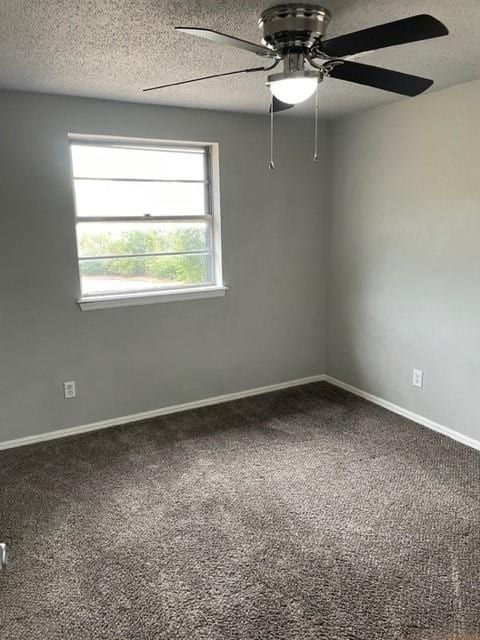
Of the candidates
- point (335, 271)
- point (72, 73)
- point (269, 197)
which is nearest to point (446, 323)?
point (335, 271)

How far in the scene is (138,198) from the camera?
11.5 feet

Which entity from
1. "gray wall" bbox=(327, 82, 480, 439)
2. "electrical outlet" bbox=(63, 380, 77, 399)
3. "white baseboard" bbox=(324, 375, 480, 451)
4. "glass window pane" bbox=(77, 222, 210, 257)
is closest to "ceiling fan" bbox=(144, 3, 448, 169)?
"gray wall" bbox=(327, 82, 480, 439)

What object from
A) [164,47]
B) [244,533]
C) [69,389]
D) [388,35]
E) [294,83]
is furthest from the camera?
[69,389]

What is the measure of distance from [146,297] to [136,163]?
977 mm

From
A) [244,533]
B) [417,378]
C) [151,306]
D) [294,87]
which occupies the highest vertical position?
[294,87]

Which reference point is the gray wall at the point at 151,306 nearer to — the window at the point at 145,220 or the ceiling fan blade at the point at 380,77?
the window at the point at 145,220

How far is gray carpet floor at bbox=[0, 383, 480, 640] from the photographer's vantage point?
5.93 ft

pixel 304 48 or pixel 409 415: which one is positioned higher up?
pixel 304 48

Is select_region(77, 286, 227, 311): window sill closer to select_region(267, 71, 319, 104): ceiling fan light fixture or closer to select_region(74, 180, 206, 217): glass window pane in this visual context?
select_region(74, 180, 206, 217): glass window pane

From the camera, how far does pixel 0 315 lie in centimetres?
306

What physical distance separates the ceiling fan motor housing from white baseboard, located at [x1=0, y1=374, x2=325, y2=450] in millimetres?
2693

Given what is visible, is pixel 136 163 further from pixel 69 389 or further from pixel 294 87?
pixel 294 87

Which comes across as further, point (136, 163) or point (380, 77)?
point (136, 163)

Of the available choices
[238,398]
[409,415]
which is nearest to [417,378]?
[409,415]
